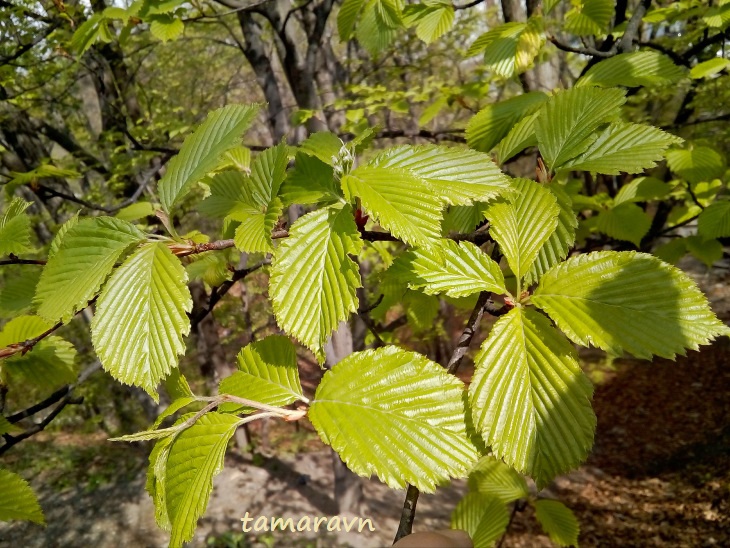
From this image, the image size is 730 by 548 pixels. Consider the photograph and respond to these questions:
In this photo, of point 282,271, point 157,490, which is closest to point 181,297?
point 282,271

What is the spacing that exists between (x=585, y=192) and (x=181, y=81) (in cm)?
920

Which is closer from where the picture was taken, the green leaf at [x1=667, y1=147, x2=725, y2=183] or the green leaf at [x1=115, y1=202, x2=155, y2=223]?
the green leaf at [x1=115, y1=202, x2=155, y2=223]

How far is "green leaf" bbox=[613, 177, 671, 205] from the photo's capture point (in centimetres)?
211

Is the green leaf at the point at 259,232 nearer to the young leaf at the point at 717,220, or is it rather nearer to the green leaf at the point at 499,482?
the green leaf at the point at 499,482

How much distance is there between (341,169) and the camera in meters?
0.75

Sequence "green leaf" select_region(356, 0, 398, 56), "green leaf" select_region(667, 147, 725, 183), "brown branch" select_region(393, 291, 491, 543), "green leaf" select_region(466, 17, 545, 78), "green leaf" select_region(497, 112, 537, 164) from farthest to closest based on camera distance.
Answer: "green leaf" select_region(667, 147, 725, 183)
"green leaf" select_region(356, 0, 398, 56)
"green leaf" select_region(466, 17, 545, 78)
"green leaf" select_region(497, 112, 537, 164)
"brown branch" select_region(393, 291, 491, 543)

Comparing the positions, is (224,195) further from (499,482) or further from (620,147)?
(499,482)

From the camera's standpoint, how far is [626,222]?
7.32ft

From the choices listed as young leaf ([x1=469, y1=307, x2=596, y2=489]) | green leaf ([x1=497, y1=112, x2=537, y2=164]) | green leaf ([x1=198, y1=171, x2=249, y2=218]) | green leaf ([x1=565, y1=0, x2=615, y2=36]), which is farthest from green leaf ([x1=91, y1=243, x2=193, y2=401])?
green leaf ([x1=565, y1=0, x2=615, y2=36])

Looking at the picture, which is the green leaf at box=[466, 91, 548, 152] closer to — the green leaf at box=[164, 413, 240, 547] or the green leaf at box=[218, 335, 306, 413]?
the green leaf at box=[218, 335, 306, 413]

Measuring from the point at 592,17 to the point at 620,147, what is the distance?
3.69ft

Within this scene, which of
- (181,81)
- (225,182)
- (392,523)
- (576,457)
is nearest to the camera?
(576,457)

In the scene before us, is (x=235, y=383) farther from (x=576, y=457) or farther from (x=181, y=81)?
(x=181, y=81)

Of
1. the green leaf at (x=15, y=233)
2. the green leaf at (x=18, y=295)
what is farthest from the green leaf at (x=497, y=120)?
the green leaf at (x=18, y=295)
